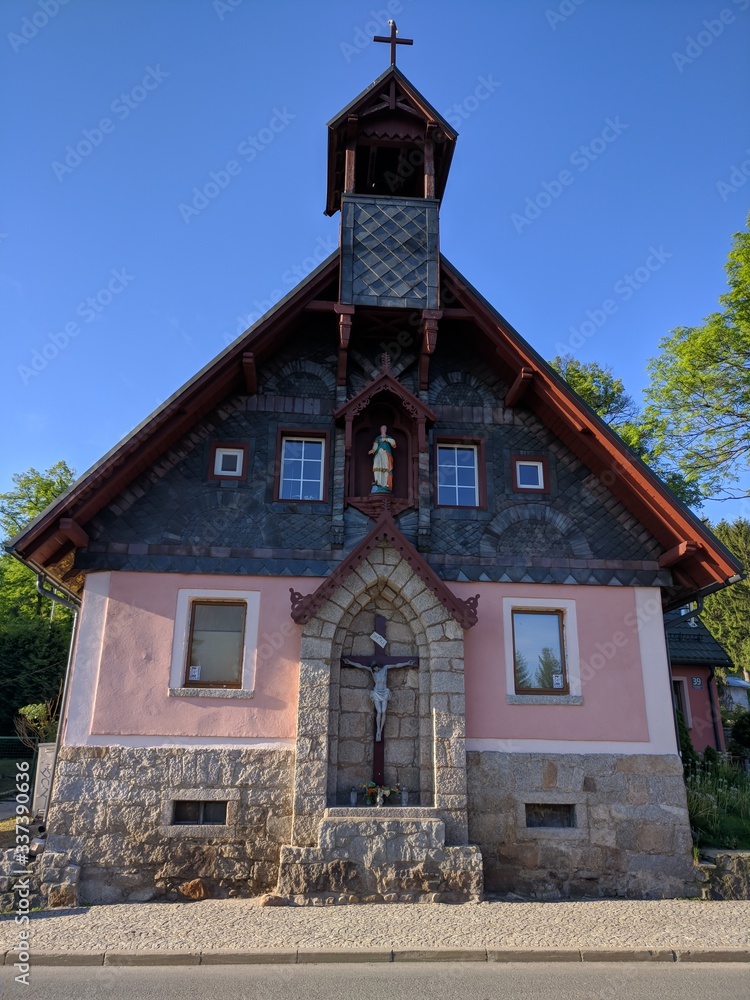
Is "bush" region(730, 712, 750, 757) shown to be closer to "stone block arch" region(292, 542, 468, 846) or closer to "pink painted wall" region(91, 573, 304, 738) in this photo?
"stone block arch" region(292, 542, 468, 846)

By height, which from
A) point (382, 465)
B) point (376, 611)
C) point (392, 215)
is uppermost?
point (392, 215)

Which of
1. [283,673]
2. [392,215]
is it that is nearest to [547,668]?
[283,673]

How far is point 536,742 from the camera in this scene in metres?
10.5

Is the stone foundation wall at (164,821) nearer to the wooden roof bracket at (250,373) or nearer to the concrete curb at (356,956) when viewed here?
the concrete curb at (356,956)

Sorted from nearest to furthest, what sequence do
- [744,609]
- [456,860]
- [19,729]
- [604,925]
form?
[604,925]
[456,860]
[19,729]
[744,609]

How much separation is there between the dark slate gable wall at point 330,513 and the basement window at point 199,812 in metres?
3.14

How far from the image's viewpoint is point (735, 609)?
43.9 m

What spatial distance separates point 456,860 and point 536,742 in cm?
203

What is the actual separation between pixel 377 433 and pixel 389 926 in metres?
6.82

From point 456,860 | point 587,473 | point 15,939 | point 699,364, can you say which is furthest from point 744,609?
point 15,939

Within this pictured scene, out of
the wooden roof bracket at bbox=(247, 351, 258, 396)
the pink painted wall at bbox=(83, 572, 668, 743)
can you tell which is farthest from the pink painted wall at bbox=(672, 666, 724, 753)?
the wooden roof bracket at bbox=(247, 351, 258, 396)

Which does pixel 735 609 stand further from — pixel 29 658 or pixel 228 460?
pixel 228 460

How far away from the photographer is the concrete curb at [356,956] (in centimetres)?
725

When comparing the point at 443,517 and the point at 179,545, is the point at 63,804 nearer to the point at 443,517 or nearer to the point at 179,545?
the point at 179,545
